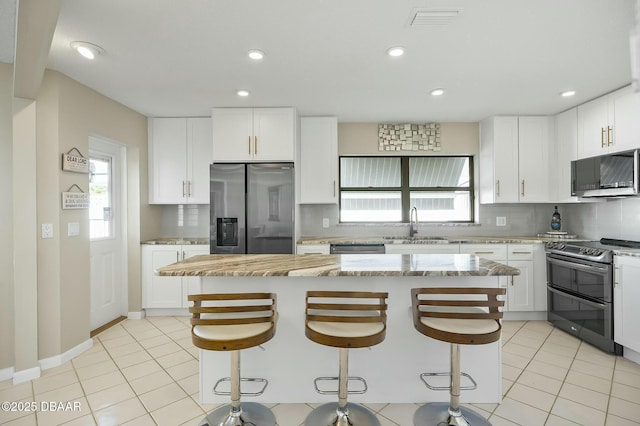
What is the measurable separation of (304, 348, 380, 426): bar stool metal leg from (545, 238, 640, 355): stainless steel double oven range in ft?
7.97

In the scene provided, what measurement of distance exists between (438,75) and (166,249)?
3.47 meters

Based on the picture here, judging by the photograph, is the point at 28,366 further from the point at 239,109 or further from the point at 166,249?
the point at 239,109

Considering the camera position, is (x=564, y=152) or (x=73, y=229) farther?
(x=564, y=152)

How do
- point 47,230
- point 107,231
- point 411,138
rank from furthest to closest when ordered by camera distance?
1. point 411,138
2. point 107,231
3. point 47,230

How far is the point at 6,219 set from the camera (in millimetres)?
2412

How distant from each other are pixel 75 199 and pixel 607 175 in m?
5.03

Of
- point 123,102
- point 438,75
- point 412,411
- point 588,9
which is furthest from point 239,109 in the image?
point 412,411

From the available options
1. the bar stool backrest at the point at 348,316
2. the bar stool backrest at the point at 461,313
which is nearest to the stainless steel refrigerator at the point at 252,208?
the bar stool backrest at the point at 348,316

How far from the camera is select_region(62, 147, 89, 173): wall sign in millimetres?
2670

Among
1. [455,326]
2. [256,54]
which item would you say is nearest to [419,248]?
[455,326]

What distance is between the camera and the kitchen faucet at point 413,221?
4.11 m

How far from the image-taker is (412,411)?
199cm

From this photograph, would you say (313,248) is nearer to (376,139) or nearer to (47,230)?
(376,139)

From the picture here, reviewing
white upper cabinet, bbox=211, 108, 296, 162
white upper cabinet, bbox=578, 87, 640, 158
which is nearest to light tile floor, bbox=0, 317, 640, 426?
white upper cabinet, bbox=578, 87, 640, 158
